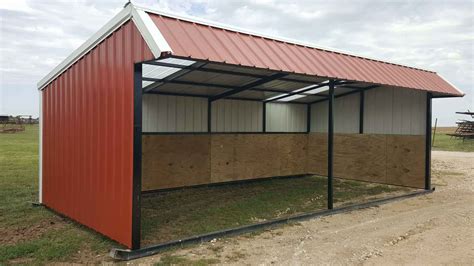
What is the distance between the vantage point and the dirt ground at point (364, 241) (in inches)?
171

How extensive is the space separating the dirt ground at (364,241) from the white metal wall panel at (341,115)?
3.78m

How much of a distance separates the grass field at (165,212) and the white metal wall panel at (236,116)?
150cm

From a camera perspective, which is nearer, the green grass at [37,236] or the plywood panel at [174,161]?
the green grass at [37,236]

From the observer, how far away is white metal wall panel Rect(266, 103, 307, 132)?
1072 cm

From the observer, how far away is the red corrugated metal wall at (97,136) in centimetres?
459

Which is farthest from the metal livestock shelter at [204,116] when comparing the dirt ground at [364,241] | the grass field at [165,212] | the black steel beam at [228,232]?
the dirt ground at [364,241]

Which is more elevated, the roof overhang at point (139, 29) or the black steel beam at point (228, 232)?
the roof overhang at point (139, 29)

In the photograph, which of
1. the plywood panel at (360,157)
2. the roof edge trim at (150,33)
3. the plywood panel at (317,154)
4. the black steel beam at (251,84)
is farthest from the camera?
the plywood panel at (317,154)

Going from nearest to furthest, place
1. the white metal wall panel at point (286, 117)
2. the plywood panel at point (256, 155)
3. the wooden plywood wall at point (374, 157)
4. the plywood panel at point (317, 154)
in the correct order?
the wooden plywood wall at point (374, 157), the plywood panel at point (256, 155), the white metal wall panel at point (286, 117), the plywood panel at point (317, 154)

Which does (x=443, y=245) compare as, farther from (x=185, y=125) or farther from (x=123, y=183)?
(x=185, y=125)

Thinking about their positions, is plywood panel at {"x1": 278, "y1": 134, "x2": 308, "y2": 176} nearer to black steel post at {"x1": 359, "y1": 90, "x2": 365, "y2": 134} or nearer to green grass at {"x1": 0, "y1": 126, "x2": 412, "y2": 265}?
green grass at {"x1": 0, "y1": 126, "x2": 412, "y2": 265}

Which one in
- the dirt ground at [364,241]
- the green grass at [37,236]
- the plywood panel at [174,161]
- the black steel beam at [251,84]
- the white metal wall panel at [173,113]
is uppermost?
the black steel beam at [251,84]

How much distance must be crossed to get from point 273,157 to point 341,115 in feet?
7.46

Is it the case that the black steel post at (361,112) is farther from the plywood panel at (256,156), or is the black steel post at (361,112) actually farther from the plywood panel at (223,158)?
the plywood panel at (223,158)
